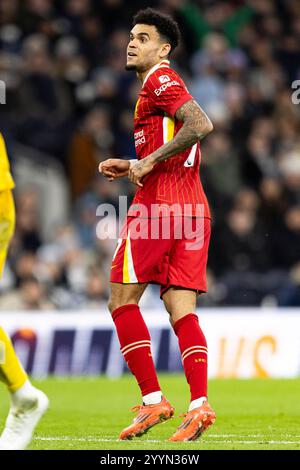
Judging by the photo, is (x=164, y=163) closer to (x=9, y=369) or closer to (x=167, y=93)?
(x=167, y=93)

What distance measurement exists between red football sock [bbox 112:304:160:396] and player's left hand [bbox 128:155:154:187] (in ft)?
2.50

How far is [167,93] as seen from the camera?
764 cm

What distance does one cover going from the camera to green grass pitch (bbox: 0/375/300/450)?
23.6 ft

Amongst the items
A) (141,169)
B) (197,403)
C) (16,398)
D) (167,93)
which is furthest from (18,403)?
(167,93)

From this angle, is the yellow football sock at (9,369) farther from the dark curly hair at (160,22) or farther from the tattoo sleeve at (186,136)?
the dark curly hair at (160,22)

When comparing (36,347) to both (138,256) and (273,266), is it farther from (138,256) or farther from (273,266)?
(138,256)

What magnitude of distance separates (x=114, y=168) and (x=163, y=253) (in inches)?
22.6

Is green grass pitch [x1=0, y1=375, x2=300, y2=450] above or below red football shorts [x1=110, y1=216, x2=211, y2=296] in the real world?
below

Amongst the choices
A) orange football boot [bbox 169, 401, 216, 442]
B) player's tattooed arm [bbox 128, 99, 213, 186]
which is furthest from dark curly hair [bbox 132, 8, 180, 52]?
orange football boot [bbox 169, 401, 216, 442]

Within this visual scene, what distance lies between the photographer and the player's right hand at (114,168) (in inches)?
299

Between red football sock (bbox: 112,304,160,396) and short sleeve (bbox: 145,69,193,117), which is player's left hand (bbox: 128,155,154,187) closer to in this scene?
short sleeve (bbox: 145,69,193,117)

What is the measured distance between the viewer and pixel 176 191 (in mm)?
7738

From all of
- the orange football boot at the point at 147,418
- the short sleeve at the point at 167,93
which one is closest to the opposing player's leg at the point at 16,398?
A: the orange football boot at the point at 147,418
